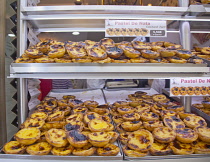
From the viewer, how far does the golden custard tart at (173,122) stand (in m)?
1.96

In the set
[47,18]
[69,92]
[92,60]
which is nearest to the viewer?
[92,60]

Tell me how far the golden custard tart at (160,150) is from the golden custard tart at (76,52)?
113 centimetres

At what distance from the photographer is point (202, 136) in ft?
5.88

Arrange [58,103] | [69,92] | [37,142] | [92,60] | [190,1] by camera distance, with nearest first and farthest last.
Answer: [37,142], [92,60], [190,1], [58,103], [69,92]

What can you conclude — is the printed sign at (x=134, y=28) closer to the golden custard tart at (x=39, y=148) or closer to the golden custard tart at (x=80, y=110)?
the golden custard tart at (x=80, y=110)

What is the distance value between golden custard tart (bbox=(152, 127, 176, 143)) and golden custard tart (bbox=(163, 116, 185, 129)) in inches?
4.3

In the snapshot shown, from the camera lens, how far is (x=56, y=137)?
1726 millimetres

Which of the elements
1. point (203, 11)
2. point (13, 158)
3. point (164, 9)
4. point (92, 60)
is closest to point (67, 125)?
point (13, 158)

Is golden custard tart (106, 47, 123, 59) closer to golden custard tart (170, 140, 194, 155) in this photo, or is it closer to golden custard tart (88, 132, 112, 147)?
golden custard tart (88, 132, 112, 147)

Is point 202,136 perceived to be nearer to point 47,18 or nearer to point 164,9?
point 164,9

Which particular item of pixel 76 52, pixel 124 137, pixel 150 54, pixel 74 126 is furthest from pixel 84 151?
pixel 150 54

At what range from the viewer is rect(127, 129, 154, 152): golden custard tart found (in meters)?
1.65

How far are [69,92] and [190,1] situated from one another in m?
2.30

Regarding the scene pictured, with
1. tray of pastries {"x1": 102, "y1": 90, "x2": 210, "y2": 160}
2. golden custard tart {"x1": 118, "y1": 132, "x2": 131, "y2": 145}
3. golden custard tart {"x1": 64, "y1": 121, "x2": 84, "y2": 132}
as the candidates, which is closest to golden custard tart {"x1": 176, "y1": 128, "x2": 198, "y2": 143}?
tray of pastries {"x1": 102, "y1": 90, "x2": 210, "y2": 160}
